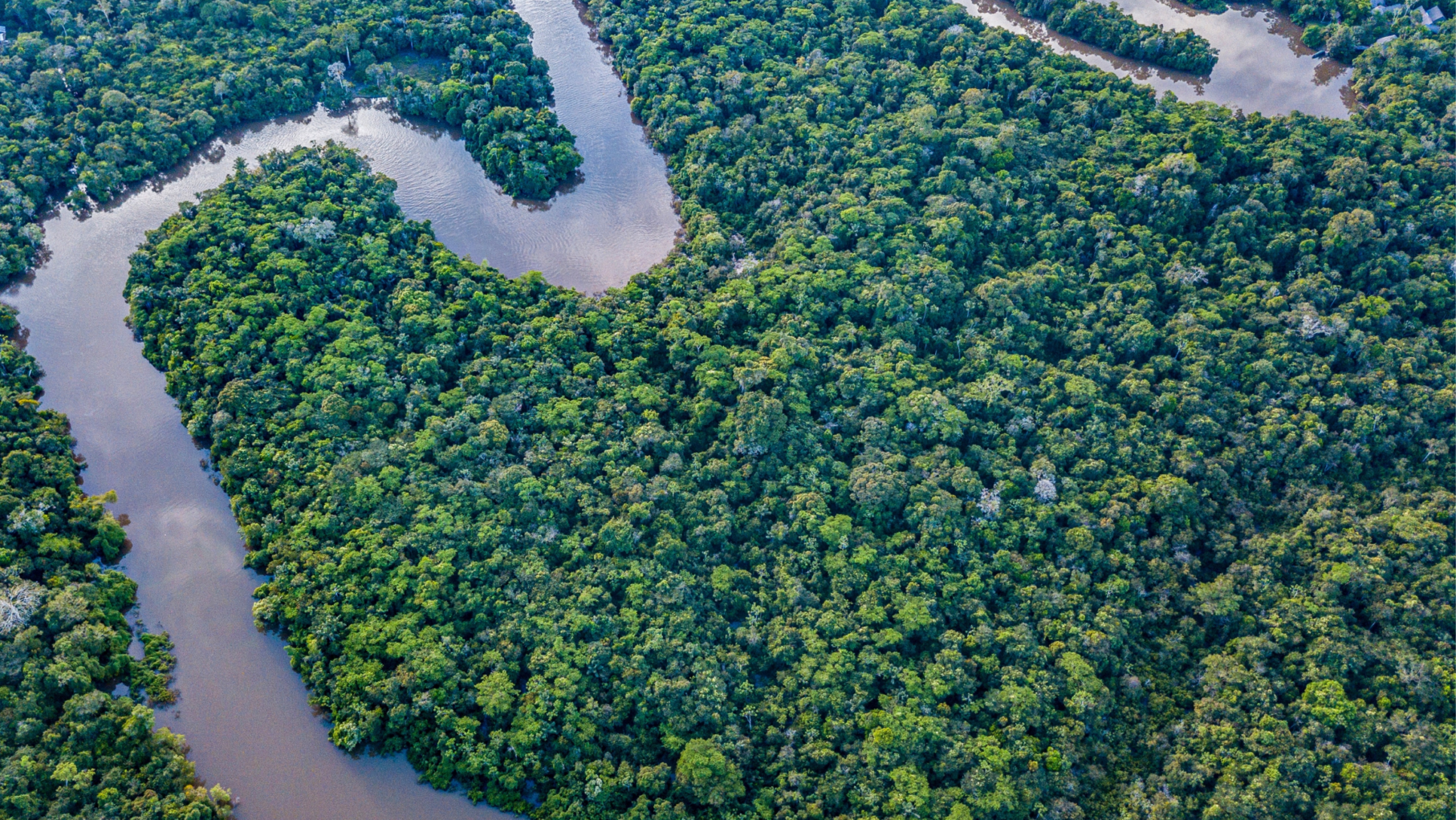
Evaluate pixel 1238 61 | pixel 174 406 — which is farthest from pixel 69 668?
pixel 1238 61

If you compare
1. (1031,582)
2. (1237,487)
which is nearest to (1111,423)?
(1237,487)

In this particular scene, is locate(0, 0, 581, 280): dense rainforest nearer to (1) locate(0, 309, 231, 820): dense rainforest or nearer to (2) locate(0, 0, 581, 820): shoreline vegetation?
(2) locate(0, 0, 581, 820): shoreline vegetation

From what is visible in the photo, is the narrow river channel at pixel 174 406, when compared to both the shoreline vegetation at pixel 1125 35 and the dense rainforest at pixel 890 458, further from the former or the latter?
the shoreline vegetation at pixel 1125 35

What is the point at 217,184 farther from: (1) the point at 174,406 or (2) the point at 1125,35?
(2) the point at 1125,35

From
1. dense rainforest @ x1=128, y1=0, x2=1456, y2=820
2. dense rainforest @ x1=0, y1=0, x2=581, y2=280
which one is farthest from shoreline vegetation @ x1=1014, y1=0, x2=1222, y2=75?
dense rainforest @ x1=0, y1=0, x2=581, y2=280

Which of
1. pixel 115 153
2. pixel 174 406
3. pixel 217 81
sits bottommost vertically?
Result: pixel 174 406

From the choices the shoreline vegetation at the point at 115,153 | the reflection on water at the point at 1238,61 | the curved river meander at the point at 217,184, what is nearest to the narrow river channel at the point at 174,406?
the curved river meander at the point at 217,184
